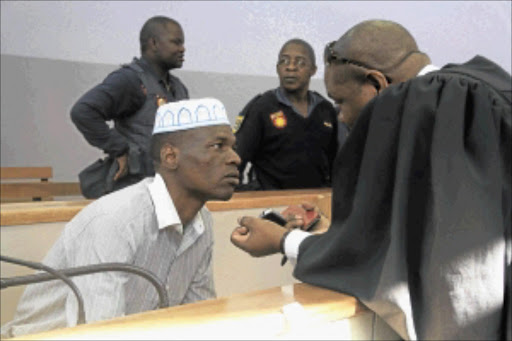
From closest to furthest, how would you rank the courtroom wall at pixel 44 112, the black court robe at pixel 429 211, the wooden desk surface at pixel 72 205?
the black court robe at pixel 429 211
the wooden desk surface at pixel 72 205
the courtroom wall at pixel 44 112

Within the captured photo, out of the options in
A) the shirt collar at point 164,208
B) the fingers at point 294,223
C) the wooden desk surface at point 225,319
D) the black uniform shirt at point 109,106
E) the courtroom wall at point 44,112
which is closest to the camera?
the wooden desk surface at point 225,319

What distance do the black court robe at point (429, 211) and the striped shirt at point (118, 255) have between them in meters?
0.67

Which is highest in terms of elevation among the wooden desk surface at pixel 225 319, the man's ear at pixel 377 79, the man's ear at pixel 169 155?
the man's ear at pixel 377 79

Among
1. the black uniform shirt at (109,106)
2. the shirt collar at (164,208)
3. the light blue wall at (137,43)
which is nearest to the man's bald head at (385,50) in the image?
the shirt collar at (164,208)

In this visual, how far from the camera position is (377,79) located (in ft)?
5.71

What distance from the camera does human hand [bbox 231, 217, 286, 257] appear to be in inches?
65.2

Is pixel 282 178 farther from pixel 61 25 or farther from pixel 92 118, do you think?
pixel 61 25

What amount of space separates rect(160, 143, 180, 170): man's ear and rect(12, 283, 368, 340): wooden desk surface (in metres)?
1.09

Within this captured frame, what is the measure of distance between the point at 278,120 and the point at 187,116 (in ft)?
4.99

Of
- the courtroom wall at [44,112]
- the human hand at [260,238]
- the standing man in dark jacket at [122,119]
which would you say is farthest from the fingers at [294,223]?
the courtroom wall at [44,112]

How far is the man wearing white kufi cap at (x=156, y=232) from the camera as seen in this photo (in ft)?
6.01

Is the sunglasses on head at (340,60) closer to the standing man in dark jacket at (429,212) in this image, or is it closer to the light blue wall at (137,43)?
the standing man in dark jacket at (429,212)

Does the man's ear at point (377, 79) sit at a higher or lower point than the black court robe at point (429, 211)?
higher

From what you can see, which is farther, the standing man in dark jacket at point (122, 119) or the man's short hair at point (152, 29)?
the man's short hair at point (152, 29)
